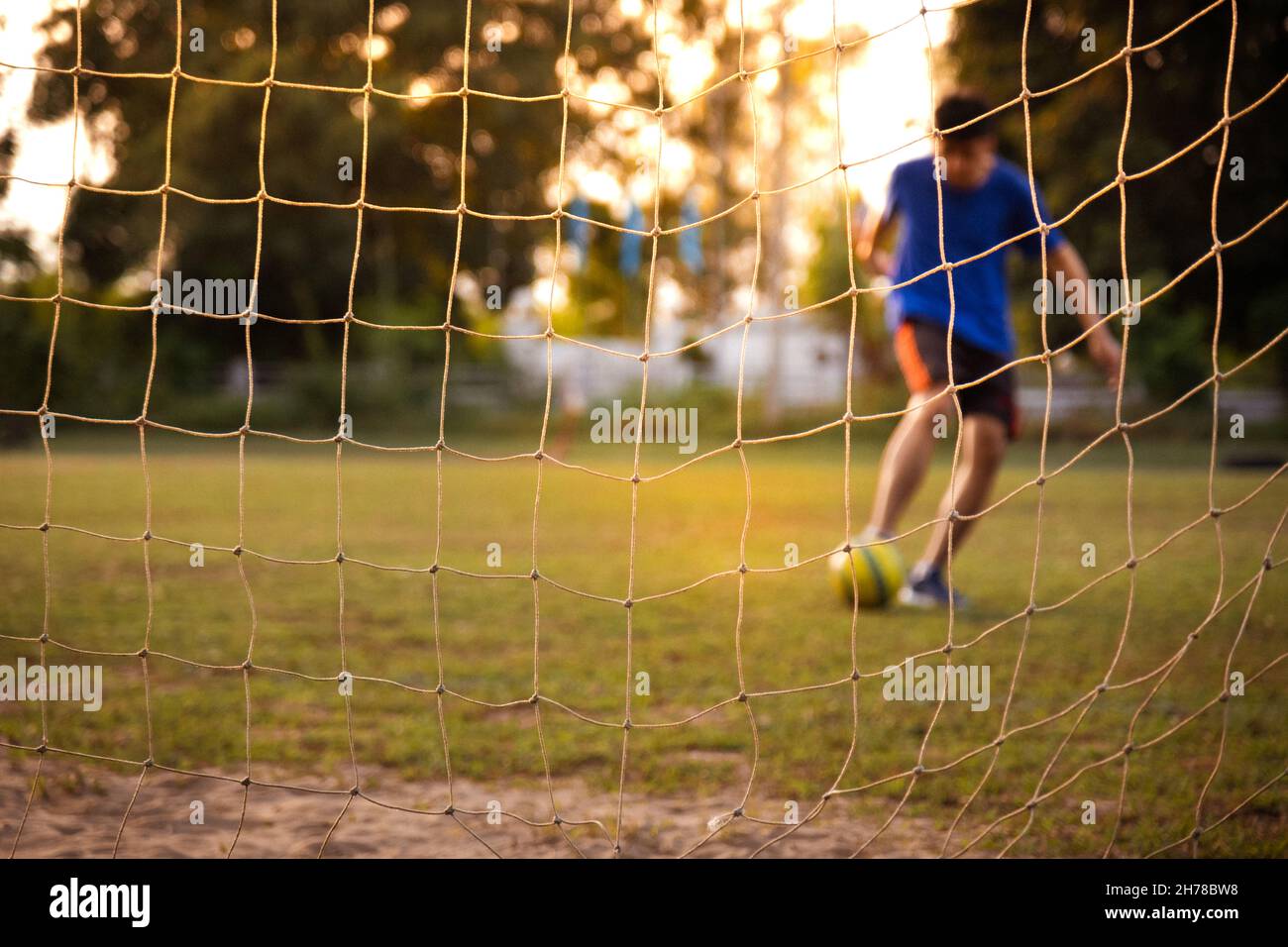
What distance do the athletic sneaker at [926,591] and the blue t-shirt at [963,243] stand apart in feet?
2.51

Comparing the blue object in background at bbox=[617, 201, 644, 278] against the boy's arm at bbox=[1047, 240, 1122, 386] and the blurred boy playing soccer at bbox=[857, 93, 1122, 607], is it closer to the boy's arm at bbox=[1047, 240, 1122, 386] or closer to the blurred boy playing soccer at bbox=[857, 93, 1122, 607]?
the blurred boy playing soccer at bbox=[857, 93, 1122, 607]

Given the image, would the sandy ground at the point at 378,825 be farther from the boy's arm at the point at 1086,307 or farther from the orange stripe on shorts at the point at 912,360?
the orange stripe on shorts at the point at 912,360

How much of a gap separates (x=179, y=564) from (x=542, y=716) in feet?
9.16

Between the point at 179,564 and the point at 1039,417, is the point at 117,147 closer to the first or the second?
the point at 1039,417

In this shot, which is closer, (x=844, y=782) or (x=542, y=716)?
(x=844, y=782)

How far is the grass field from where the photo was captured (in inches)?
87.9

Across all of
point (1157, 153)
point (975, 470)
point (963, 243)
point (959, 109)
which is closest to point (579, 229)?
point (1157, 153)

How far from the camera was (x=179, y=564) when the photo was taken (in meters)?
4.87

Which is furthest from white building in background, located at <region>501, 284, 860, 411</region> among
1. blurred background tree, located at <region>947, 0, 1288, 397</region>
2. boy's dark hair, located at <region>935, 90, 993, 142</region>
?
boy's dark hair, located at <region>935, 90, 993, 142</region>

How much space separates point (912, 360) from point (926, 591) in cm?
78

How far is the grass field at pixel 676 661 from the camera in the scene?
2232 millimetres

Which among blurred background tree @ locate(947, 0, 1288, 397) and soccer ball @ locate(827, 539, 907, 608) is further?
blurred background tree @ locate(947, 0, 1288, 397)

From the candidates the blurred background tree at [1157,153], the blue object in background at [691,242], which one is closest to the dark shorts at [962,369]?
the blurred background tree at [1157,153]
